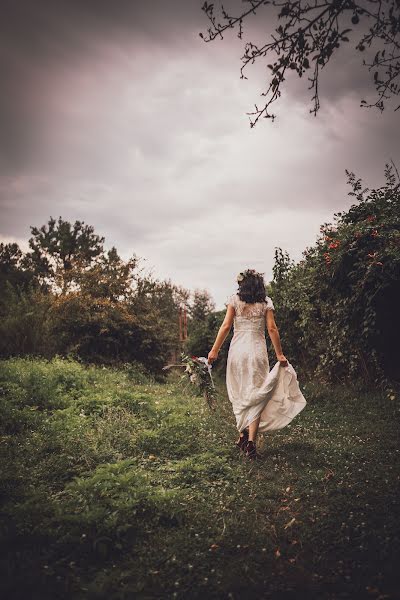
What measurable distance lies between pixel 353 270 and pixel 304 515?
15.9ft

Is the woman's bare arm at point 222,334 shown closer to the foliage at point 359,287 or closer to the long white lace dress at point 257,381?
the long white lace dress at point 257,381

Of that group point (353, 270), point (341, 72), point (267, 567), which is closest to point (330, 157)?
point (353, 270)

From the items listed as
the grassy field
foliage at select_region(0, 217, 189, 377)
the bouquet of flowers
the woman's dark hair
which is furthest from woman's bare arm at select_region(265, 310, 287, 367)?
foliage at select_region(0, 217, 189, 377)

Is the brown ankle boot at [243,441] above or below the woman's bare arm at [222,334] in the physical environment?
below

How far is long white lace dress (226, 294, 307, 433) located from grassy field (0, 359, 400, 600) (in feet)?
1.81

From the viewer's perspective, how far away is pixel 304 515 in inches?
124

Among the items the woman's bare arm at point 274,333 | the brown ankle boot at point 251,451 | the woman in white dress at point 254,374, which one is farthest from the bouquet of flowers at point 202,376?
the woman's bare arm at point 274,333

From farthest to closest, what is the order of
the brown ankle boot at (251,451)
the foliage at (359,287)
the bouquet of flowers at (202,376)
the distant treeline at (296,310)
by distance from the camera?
1. the distant treeline at (296,310)
2. the foliage at (359,287)
3. the bouquet of flowers at (202,376)
4. the brown ankle boot at (251,451)

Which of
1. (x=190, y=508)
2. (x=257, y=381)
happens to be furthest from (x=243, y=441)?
(x=190, y=508)

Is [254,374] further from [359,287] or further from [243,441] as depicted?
[359,287]

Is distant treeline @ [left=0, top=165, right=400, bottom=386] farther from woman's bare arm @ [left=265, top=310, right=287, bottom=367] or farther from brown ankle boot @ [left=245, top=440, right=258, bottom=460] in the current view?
brown ankle boot @ [left=245, top=440, right=258, bottom=460]

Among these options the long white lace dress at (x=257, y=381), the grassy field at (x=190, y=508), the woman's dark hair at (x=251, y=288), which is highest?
the woman's dark hair at (x=251, y=288)

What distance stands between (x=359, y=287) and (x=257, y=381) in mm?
3008

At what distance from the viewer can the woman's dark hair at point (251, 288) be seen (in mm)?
5203
